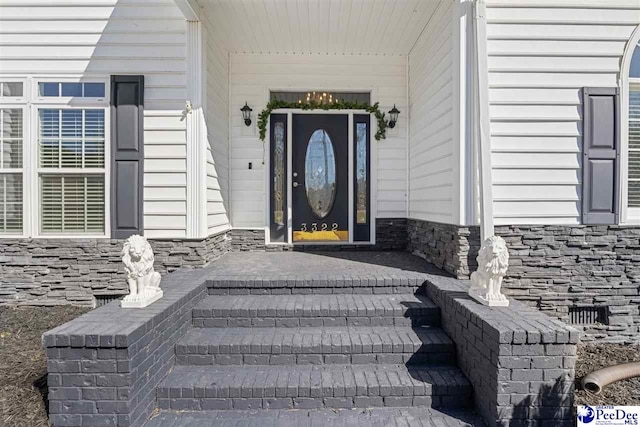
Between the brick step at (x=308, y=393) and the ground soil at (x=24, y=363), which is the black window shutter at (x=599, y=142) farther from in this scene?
the ground soil at (x=24, y=363)

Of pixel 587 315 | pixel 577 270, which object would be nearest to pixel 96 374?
pixel 577 270

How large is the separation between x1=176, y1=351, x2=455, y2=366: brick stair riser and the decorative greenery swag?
334cm

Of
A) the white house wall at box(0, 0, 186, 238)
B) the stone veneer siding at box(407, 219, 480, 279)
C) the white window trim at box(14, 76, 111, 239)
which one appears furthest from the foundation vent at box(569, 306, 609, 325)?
the white window trim at box(14, 76, 111, 239)

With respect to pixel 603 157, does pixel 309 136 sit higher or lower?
higher

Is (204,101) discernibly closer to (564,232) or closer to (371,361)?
(371,361)

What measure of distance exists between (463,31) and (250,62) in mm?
2927

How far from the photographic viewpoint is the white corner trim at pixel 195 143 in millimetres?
4000

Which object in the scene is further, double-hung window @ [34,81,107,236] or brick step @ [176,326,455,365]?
double-hung window @ [34,81,107,236]

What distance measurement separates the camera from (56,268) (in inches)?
162

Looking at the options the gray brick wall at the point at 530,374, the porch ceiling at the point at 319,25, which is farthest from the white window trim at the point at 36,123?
the gray brick wall at the point at 530,374

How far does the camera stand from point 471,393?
2.43 meters

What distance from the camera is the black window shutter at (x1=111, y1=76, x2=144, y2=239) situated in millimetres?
4008

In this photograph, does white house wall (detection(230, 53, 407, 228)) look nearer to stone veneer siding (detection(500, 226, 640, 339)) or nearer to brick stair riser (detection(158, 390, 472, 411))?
stone veneer siding (detection(500, 226, 640, 339))

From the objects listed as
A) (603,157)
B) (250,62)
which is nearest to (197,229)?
(250,62)
